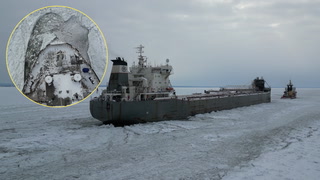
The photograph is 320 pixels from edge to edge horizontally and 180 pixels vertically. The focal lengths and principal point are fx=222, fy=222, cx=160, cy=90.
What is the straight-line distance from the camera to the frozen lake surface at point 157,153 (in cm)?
698

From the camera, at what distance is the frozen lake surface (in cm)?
698

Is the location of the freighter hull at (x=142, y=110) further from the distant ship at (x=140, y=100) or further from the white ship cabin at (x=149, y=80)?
the white ship cabin at (x=149, y=80)

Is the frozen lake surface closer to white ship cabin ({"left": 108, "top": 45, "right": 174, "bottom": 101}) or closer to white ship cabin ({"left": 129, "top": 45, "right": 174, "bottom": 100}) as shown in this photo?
white ship cabin ({"left": 108, "top": 45, "right": 174, "bottom": 101})

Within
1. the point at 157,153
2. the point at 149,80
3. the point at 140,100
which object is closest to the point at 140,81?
the point at 149,80

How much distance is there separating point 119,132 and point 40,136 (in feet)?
13.7

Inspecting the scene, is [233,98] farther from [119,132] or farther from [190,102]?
[119,132]

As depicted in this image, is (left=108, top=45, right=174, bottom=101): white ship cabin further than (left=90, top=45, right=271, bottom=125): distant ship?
Yes

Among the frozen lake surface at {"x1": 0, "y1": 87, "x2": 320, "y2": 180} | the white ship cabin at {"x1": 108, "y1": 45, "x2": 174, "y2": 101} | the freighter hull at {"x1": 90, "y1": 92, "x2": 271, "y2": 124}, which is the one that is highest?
the white ship cabin at {"x1": 108, "y1": 45, "x2": 174, "y2": 101}

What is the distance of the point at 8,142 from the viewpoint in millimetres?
10609

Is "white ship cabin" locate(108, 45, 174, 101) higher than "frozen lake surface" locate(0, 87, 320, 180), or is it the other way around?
"white ship cabin" locate(108, 45, 174, 101)

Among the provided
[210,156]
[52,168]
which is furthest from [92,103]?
[210,156]

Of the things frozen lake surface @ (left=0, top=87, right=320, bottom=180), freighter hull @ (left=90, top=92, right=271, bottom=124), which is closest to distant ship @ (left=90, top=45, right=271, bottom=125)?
freighter hull @ (left=90, top=92, right=271, bottom=124)

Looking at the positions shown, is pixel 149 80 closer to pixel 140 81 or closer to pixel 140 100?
pixel 140 81

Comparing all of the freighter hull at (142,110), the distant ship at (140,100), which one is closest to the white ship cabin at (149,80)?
the distant ship at (140,100)
